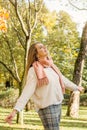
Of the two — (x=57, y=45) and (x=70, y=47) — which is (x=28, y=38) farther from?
(x=70, y=47)

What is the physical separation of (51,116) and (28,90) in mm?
493

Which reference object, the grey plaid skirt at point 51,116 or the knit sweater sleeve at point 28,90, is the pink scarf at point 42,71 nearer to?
the knit sweater sleeve at point 28,90

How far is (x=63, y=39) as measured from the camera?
1857 inches

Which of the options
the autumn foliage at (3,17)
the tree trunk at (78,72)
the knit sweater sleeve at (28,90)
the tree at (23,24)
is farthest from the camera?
the tree trunk at (78,72)

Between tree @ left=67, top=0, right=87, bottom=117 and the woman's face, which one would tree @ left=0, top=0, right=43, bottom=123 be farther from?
the woman's face

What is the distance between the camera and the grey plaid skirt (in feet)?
19.7

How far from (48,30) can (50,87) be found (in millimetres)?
41688

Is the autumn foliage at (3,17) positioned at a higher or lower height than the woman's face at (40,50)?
higher

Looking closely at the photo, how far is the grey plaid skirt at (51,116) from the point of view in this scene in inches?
237

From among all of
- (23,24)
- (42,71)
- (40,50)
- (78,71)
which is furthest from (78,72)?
(42,71)

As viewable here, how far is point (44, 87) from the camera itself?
597cm

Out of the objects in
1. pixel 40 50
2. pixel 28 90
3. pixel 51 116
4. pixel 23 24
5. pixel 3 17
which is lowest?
pixel 51 116

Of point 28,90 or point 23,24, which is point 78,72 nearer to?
point 23,24

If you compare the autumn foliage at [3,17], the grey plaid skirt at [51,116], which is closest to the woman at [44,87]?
the grey plaid skirt at [51,116]
